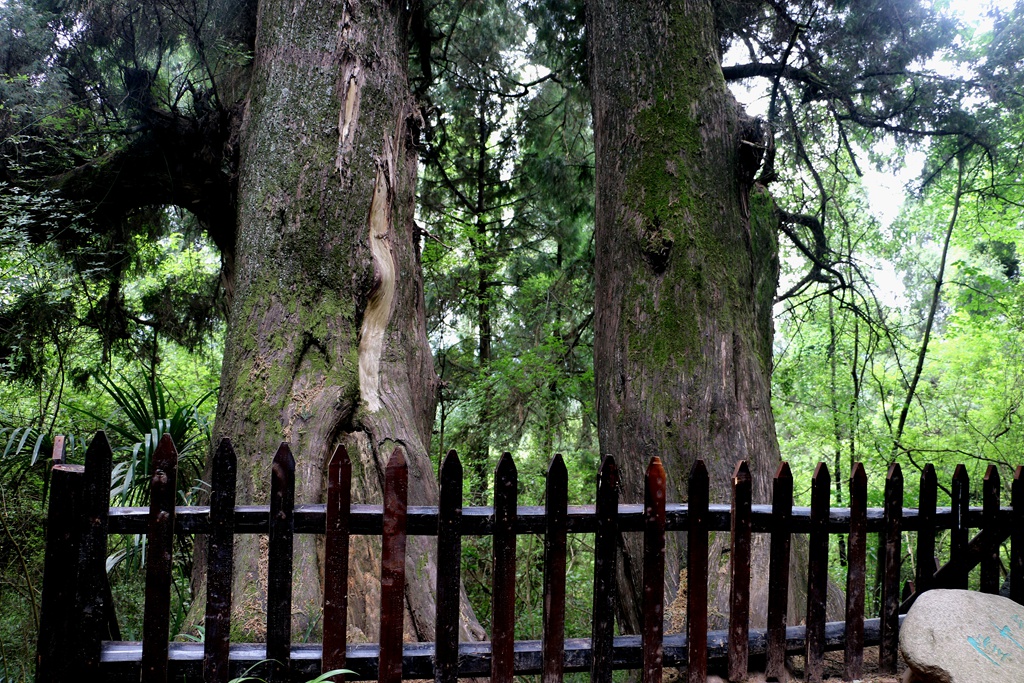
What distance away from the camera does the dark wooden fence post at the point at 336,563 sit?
2637 mm

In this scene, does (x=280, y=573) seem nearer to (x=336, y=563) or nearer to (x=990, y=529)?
(x=336, y=563)

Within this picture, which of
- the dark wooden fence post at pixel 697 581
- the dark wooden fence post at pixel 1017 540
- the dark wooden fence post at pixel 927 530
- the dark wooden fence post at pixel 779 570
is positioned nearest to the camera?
the dark wooden fence post at pixel 697 581

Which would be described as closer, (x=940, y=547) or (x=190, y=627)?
(x=190, y=627)

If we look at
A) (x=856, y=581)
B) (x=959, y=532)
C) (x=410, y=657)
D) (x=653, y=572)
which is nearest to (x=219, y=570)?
(x=410, y=657)

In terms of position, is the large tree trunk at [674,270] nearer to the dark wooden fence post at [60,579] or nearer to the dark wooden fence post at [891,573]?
the dark wooden fence post at [891,573]

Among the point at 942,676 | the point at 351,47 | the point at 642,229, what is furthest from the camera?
the point at 351,47

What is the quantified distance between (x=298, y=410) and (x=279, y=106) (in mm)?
2287

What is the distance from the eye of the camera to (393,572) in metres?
2.67

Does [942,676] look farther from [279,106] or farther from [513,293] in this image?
[513,293]

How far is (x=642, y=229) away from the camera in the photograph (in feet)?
15.3

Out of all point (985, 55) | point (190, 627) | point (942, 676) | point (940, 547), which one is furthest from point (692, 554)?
point (940, 547)

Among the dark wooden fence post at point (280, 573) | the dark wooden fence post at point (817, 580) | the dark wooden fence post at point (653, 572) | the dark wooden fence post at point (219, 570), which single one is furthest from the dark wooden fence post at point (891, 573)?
the dark wooden fence post at point (219, 570)

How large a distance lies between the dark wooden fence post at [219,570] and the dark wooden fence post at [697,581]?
1.97 metres

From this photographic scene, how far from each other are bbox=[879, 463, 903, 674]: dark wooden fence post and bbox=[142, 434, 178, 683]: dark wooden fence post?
326cm
